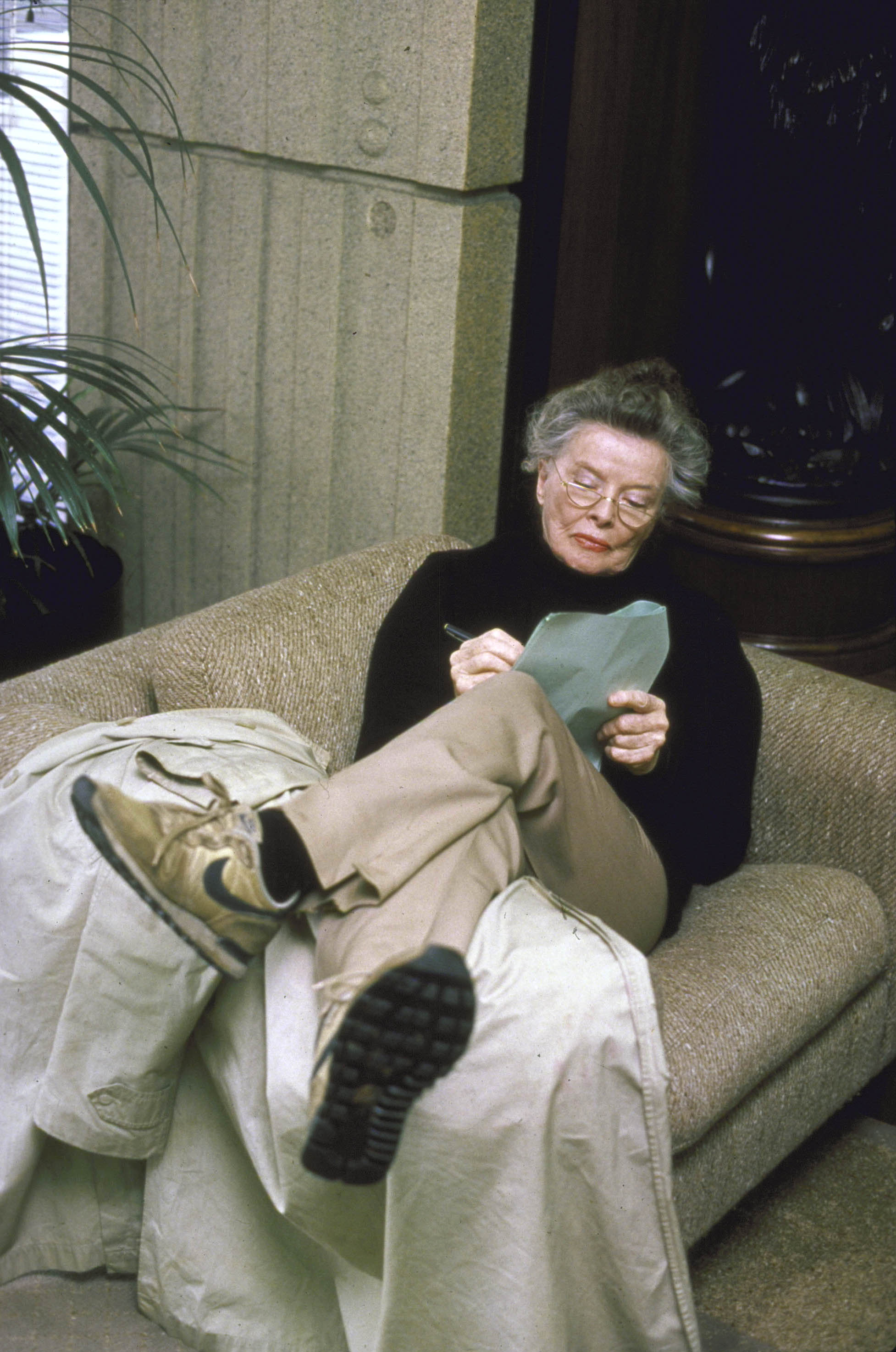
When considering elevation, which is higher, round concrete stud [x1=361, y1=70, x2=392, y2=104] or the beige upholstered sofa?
round concrete stud [x1=361, y1=70, x2=392, y2=104]

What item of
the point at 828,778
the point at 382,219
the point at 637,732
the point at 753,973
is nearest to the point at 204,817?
the point at 637,732

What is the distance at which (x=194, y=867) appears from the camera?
1466mm

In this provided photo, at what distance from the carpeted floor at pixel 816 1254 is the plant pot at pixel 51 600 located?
1606 millimetres

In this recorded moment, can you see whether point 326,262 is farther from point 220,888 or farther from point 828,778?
point 220,888

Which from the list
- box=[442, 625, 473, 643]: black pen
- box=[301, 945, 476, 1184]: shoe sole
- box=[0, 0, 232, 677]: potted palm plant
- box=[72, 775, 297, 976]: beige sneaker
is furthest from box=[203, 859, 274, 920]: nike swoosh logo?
box=[0, 0, 232, 677]: potted palm plant

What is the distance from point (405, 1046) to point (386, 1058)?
2 cm

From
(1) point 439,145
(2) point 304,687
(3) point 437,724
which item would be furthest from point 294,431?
(3) point 437,724

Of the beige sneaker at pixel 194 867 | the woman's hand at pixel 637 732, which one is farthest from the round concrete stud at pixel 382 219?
the beige sneaker at pixel 194 867

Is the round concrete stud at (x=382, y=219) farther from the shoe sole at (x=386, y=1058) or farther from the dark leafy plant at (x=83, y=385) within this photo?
the shoe sole at (x=386, y=1058)

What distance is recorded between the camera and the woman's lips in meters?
2.15

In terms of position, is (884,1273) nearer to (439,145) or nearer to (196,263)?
(439,145)

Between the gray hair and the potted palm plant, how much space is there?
703 mm

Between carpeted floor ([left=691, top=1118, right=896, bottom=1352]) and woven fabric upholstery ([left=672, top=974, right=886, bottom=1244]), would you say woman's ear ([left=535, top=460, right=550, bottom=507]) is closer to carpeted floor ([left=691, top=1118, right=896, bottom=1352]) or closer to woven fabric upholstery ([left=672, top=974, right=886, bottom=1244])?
woven fabric upholstery ([left=672, top=974, right=886, bottom=1244])

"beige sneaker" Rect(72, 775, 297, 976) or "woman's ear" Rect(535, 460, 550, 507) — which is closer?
"beige sneaker" Rect(72, 775, 297, 976)
